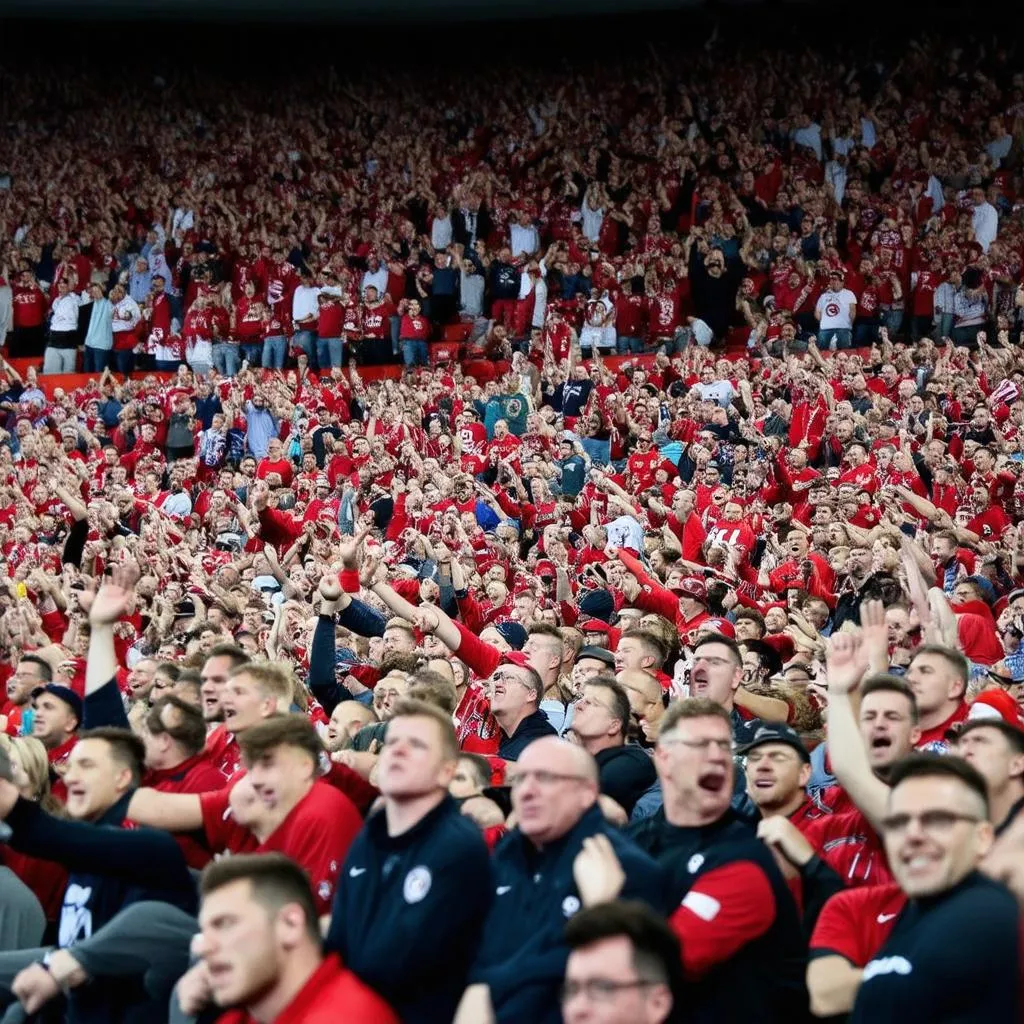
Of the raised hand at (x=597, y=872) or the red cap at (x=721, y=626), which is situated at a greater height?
the red cap at (x=721, y=626)

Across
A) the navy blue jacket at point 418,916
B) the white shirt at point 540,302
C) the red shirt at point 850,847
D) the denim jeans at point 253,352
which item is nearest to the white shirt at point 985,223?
the white shirt at point 540,302

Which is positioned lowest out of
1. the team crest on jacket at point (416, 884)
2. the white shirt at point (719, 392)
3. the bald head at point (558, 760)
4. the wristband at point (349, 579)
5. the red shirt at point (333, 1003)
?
the red shirt at point (333, 1003)

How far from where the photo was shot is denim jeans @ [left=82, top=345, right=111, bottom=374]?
20.3 meters

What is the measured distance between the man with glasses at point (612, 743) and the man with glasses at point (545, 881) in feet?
4.43

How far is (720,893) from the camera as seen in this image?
3.80 metres

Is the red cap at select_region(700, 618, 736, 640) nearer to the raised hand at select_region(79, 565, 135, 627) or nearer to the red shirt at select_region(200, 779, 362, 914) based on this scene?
the raised hand at select_region(79, 565, 135, 627)

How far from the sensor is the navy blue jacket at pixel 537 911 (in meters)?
3.61

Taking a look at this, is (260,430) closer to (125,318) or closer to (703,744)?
(125,318)

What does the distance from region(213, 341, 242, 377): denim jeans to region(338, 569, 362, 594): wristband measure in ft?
41.6

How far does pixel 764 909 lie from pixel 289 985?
1011 mm

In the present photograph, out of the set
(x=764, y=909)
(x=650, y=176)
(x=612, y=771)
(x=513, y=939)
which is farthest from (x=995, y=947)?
(x=650, y=176)

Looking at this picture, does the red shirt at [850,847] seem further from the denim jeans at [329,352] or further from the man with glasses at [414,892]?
the denim jeans at [329,352]

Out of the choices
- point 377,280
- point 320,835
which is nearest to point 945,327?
point 377,280

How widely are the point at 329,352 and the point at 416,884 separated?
52.1 ft
